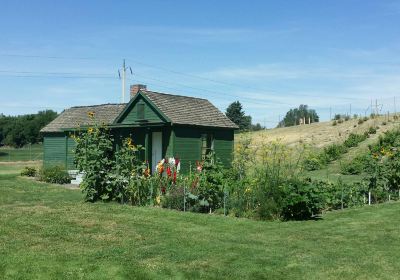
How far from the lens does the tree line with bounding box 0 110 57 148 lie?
105 meters

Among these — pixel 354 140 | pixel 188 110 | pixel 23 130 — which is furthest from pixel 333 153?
pixel 23 130

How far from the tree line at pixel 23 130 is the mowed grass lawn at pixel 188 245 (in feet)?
319

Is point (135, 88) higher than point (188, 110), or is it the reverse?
point (135, 88)

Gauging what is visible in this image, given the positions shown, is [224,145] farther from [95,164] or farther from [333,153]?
[95,164]

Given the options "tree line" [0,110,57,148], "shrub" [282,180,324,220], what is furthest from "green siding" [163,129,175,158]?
"tree line" [0,110,57,148]

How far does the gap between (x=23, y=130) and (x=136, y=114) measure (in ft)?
292

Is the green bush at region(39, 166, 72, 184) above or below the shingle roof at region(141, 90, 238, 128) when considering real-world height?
below

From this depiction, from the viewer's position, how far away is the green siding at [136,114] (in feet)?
74.5

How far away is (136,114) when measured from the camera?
23.9m

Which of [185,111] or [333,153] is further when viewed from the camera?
[333,153]

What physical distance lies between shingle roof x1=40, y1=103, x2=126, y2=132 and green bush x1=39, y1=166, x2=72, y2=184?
6.48 meters

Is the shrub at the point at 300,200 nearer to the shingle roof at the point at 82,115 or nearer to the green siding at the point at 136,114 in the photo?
the green siding at the point at 136,114

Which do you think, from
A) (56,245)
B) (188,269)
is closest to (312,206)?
(188,269)

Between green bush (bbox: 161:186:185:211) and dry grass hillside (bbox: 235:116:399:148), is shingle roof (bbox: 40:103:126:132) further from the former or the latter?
green bush (bbox: 161:186:185:211)
